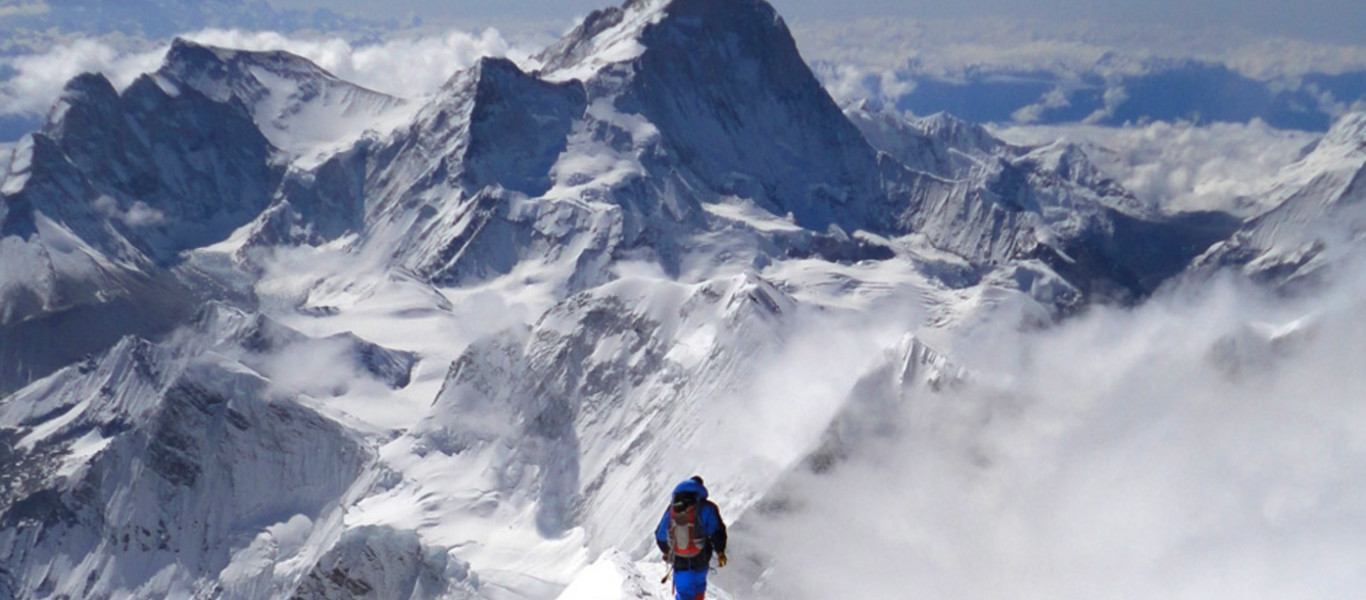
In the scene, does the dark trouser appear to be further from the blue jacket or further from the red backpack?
the red backpack

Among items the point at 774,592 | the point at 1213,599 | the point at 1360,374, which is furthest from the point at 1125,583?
the point at 1360,374

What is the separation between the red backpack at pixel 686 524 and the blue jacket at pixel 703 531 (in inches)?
7.9

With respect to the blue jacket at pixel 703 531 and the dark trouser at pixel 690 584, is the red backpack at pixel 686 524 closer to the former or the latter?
the blue jacket at pixel 703 531

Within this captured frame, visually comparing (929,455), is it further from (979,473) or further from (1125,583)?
(1125,583)

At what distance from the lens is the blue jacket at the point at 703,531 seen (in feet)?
189

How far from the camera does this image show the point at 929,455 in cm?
18750

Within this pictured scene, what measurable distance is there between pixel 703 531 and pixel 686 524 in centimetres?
78

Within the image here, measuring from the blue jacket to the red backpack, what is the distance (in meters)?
0.20

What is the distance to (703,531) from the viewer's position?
57.8 metres

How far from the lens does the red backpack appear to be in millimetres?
57625

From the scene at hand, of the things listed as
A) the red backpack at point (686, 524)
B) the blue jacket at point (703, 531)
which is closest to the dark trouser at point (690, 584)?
the blue jacket at point (703, 531)

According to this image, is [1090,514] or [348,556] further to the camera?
[348,556]

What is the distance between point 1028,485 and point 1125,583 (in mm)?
54825

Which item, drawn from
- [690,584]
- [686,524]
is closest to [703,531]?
[686,524]
